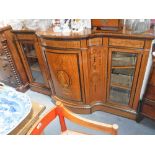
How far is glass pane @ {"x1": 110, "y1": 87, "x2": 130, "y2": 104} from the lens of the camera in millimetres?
1715

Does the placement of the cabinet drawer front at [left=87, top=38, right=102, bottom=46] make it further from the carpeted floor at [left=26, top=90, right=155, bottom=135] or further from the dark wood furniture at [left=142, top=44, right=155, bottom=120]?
the carpeted floor at [left=26, top=90, right=155, bottom=135]

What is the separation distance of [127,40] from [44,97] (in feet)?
4.76

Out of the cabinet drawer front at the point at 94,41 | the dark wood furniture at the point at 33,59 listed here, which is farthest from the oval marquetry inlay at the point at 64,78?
the cabinet drawer front at the point at 94,41

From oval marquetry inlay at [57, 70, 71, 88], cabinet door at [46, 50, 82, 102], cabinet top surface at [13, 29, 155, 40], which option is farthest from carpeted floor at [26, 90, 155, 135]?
cabinet top surface at [13, 29, 155, 40]

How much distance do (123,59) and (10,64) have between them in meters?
1.50

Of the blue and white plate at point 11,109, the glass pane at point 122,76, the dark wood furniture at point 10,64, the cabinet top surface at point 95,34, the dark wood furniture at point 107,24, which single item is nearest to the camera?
the blue and white plate at point 11,109

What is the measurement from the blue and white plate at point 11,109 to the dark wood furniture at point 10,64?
1134 mm

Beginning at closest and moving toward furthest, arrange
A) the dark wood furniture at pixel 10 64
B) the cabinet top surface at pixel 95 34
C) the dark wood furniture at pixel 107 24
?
the cabinet top surface at pixel 95 34
the dark wood furniture at pixel 107 24
the dark wood furniture at pixel 10 64

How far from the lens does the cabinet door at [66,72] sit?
1.53 meters

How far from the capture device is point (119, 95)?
1.76 m

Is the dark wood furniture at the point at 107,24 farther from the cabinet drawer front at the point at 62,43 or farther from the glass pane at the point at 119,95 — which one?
the glass pane at the point at 119,95

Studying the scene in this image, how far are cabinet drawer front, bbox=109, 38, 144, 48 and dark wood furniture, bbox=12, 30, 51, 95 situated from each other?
85cm

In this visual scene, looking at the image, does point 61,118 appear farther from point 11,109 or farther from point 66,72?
point 66,72
